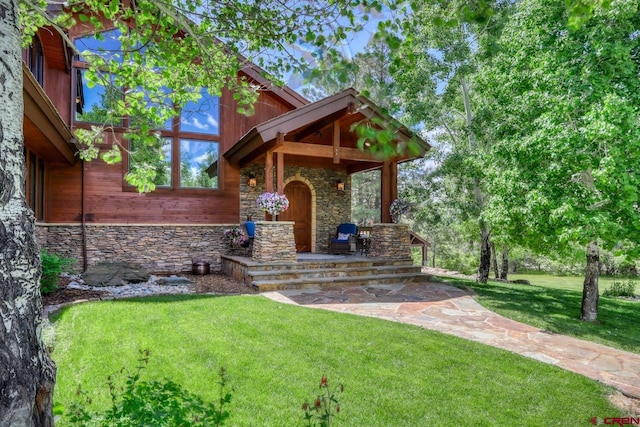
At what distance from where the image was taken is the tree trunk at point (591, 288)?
19.9 feet

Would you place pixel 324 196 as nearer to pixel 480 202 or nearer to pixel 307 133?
pixel 307 133

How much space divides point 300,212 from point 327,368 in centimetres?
826

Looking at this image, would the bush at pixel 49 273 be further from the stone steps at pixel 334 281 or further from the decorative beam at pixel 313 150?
the decorative beam at pixel 313 150

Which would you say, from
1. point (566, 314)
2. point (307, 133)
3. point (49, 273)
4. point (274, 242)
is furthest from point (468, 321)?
point (49, 273)

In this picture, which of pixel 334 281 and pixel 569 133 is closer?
pixel 569 133

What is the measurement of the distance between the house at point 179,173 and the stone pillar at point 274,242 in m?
0.83

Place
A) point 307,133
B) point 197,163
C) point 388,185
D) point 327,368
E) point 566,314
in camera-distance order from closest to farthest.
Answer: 1. point 327,368
2. point 566,314
3. point 388,185
4. point 307,133
5. point 197,163

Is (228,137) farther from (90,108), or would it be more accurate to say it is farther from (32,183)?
(32,183)

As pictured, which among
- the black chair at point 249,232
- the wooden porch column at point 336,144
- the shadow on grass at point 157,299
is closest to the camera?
the shadow on grass at point 157,299

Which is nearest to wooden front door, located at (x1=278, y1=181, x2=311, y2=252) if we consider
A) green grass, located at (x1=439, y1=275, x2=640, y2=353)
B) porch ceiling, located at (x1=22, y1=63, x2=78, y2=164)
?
green grass, located at (x1=439, y1=275, x2=640, y2=353)

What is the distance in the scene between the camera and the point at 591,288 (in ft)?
20.1

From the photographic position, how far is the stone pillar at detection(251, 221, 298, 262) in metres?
8.03

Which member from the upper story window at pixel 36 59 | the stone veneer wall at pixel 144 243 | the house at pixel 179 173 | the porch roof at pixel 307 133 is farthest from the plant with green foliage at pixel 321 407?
the upper story window at pixel 36 59

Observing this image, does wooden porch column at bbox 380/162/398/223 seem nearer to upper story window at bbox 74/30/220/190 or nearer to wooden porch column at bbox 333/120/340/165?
wooden porch column at bbox 333/120/340/165
